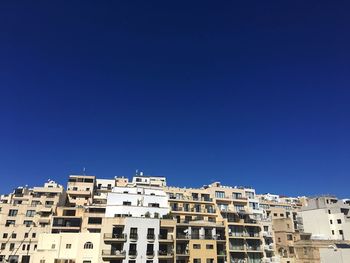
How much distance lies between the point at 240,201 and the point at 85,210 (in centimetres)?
4280

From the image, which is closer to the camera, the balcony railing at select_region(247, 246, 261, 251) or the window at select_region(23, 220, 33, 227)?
the balcony railing at select_region(247, 246, 261, 251)

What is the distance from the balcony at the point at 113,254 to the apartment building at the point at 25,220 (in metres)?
21.6

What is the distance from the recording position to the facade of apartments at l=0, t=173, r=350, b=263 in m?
71.8

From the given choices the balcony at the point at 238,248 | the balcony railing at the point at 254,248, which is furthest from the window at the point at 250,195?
the balcony at the point at 238,248

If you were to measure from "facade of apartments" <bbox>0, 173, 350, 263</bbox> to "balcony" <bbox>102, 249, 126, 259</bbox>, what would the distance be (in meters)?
0.17

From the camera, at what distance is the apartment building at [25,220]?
3275 inches

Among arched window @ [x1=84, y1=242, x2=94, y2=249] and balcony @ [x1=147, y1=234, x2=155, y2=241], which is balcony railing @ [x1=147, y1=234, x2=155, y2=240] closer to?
balcony @ [x1=147, y1=234, x2=155, y2=241]

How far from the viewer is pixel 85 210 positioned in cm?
8744

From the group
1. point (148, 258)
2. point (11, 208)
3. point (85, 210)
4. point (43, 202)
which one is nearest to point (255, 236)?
point (148, 258)

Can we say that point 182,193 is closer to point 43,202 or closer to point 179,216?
point 179,216

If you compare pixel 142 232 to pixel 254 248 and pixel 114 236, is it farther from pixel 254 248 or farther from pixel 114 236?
pixel 254 248

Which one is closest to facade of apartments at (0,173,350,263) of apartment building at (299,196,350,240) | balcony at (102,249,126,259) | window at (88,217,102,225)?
window at (88,217,102,225)

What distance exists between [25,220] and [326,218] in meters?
85.6

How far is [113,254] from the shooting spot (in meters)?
69.9
